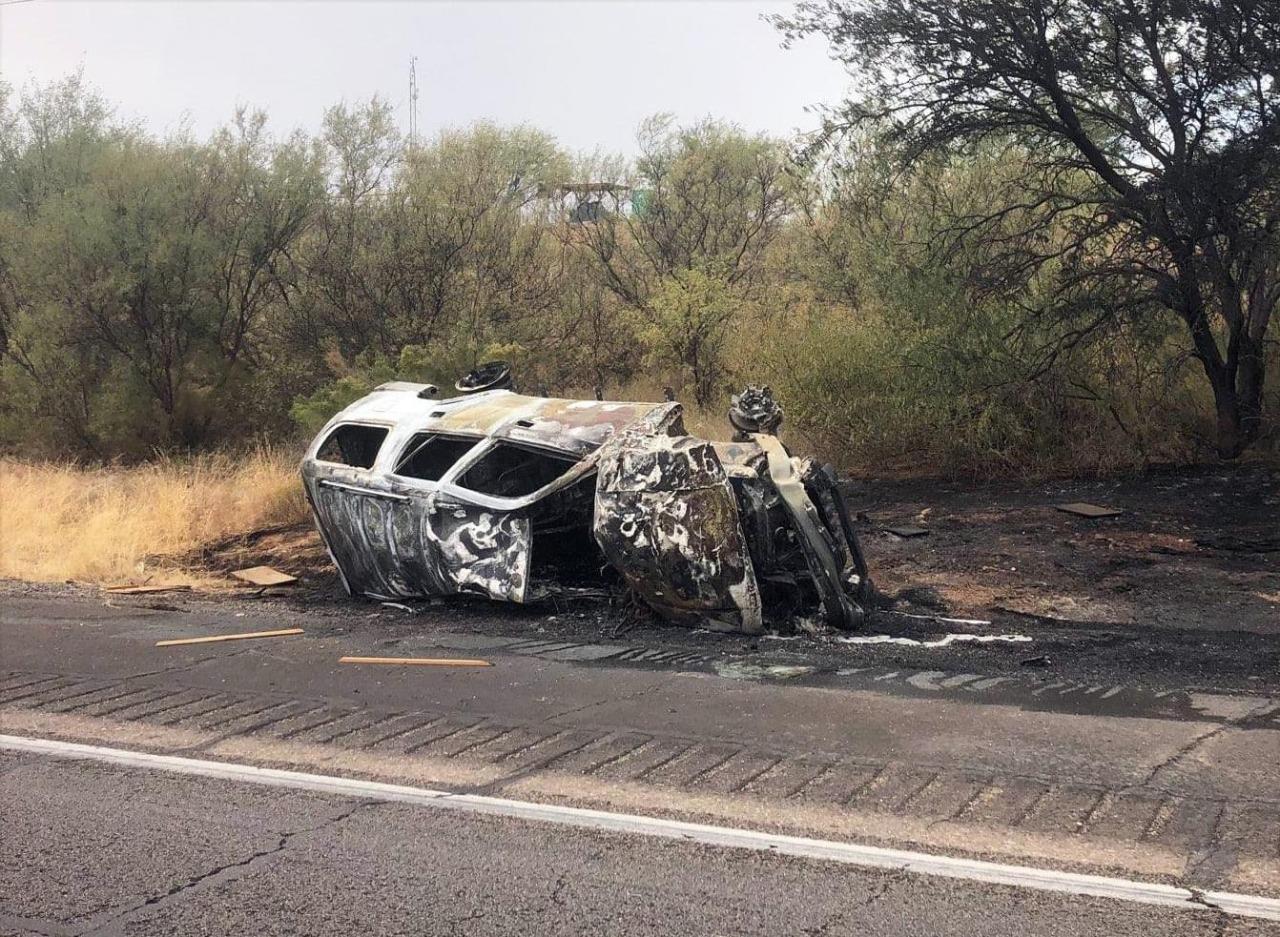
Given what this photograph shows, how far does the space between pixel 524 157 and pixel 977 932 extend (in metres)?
21.4

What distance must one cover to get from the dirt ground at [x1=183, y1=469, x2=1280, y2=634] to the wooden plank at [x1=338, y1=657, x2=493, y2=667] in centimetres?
255

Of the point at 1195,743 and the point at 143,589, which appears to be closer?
the point at 1195,743

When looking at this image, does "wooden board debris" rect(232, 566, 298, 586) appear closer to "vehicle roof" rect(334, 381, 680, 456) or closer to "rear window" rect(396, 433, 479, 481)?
"rear window" rect(396, 433, 479, 481)

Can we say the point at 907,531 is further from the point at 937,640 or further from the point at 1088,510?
the point at 937,640

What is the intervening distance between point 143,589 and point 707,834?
8.06 m

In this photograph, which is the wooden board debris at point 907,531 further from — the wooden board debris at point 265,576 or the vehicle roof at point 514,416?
the wooden board debris at point 265,576

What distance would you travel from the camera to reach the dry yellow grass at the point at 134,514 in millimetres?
11523

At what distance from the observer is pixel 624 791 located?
456 centimetres

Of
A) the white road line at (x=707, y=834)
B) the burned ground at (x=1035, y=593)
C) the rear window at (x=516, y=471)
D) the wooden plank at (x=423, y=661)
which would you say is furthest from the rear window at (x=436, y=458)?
the white road line at (x=707, y=834)

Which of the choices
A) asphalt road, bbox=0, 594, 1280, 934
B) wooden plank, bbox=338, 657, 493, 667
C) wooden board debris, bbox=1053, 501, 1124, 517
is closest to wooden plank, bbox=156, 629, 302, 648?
asphalt road, bbox=0, 594, 1280, 934

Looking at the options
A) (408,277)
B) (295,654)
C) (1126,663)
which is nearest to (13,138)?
(408,277)

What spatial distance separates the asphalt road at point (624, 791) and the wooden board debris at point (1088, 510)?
16.4 feet

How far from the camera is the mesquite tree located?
1075cm

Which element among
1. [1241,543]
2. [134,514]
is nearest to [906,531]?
[1241,543]
